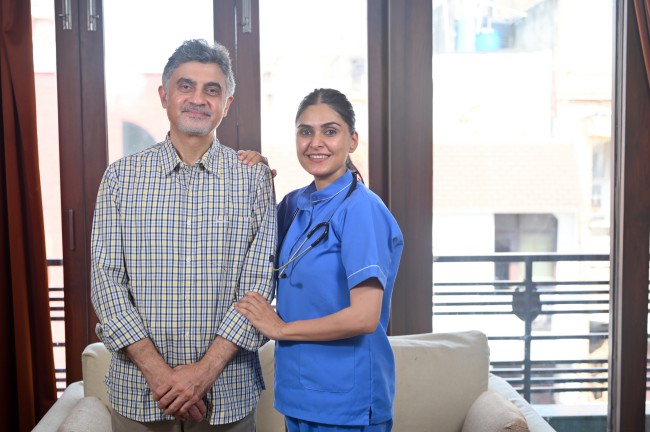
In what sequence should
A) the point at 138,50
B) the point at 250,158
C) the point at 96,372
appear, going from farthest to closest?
the point at 138,50 < the point at 96,372 < the point at 250,158

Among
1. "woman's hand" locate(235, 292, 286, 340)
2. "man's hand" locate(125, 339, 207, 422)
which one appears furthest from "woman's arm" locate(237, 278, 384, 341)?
"man's hand" locate(125, 339, 207, 422)

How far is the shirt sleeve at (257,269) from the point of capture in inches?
66.4

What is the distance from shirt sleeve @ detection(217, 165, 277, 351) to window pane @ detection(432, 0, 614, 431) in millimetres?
1294

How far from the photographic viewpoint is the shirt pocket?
162 centimetres

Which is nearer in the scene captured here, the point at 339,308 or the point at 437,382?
the point at 339,308

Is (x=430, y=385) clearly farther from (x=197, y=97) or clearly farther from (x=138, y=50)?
(x=138, y=50)

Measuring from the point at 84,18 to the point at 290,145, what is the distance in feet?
3.07

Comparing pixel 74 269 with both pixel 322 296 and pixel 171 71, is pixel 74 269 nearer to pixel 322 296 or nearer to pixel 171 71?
pixel 171 71

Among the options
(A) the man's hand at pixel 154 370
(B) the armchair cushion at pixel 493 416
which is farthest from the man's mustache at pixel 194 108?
(B) the armchair cushion at pixel 493 416

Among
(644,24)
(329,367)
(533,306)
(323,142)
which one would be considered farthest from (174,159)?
(644,24)

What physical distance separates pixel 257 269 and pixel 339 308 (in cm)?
23

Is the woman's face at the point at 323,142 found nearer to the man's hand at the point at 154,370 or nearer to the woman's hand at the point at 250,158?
the woman's hand at the point at 250,158

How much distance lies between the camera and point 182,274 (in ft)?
5.64

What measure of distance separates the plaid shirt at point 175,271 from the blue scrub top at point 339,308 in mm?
106
